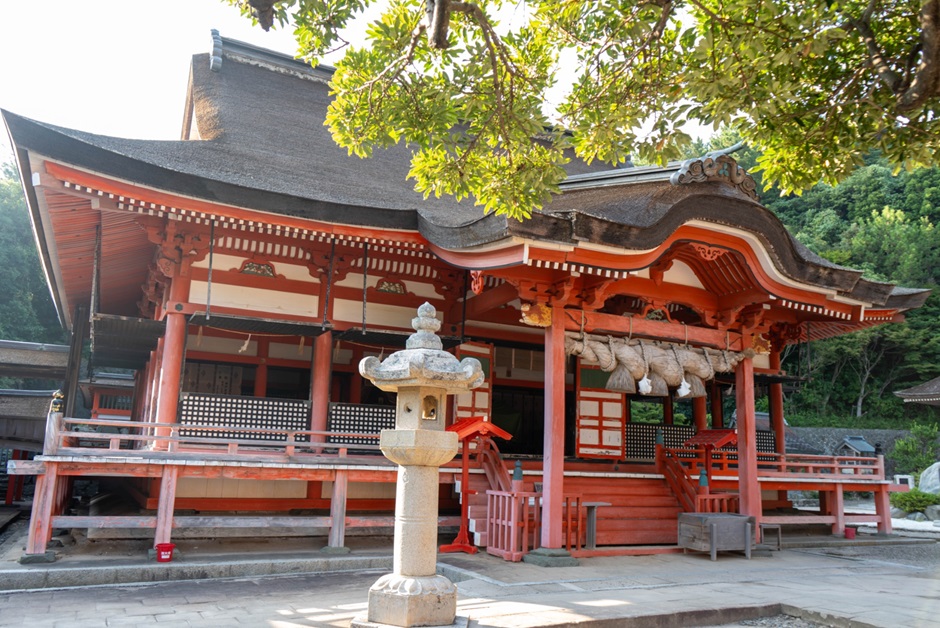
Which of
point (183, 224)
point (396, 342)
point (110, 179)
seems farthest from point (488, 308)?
point (110, 179)

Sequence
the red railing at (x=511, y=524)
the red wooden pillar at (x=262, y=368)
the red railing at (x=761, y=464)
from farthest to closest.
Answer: the red wooden pillar at (x=262, y=368) → the red railing at (x=761, y=464) → the red railing at (x=511, y=524)

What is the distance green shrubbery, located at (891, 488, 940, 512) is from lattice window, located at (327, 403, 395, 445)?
726 inches

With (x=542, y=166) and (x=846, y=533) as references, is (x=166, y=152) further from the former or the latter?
(x=846, y=533)

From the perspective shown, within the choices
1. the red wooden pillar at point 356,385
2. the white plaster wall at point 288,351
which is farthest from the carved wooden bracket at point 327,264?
the white plaster wall at point 288,351

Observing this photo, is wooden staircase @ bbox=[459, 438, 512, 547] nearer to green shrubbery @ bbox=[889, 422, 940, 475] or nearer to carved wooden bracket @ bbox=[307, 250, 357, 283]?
carved wooden bracket @ bbox=[307, 250, 357, 283]

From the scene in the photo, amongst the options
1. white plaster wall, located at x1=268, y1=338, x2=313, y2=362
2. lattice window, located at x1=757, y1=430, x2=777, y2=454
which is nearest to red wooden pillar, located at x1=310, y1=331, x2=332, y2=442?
white plaster wall, located at x1=268, y1=338, x2=313, y2=362

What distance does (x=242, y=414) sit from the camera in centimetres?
996

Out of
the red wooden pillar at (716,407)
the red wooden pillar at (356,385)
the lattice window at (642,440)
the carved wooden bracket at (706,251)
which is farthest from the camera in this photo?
the red wooden pillar at (716,407)

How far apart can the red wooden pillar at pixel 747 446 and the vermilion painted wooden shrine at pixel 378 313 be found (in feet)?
0.13

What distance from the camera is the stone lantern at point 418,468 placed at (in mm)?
5289

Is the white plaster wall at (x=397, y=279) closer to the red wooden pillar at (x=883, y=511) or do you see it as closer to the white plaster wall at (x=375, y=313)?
the white plaster wall at (x=375, y=313)

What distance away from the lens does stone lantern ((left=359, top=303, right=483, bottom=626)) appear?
5289mm

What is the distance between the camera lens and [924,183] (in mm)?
41781

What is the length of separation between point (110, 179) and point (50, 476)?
3553 millimetres
